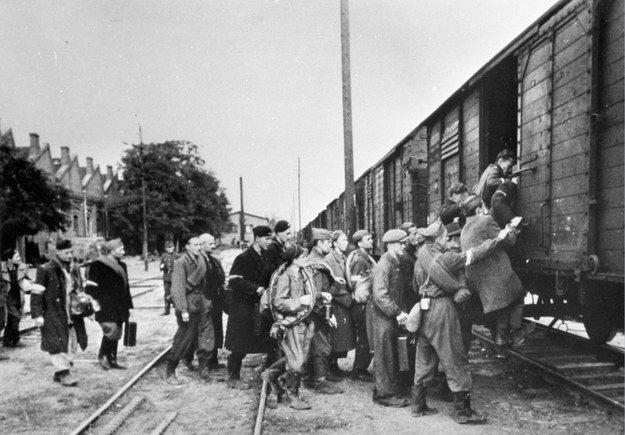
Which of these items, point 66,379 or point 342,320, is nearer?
point 342,320

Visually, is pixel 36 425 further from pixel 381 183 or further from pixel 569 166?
pixel 381 183

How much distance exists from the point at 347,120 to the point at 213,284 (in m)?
5.11

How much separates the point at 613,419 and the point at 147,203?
164 feet

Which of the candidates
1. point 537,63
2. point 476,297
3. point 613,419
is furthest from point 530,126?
point 613,419

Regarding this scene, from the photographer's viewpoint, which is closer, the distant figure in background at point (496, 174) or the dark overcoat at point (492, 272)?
the dark overcoat at point (492, 272)

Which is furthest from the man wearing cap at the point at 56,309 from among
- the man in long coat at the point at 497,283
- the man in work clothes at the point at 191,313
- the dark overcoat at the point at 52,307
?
the man in long coat at the point at 497,283

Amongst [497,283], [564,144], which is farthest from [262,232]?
[564,144]

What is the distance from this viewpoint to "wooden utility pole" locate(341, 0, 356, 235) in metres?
A: 10.8

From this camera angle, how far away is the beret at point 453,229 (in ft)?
17.5

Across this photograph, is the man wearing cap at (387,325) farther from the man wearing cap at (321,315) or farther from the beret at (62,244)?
the beret at (62,244)

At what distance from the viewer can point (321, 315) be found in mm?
6016

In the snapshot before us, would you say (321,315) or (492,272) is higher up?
(492,272)

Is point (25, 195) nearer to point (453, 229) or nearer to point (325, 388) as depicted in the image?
point (325, 388)

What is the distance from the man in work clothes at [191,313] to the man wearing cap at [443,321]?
9.26 feet
